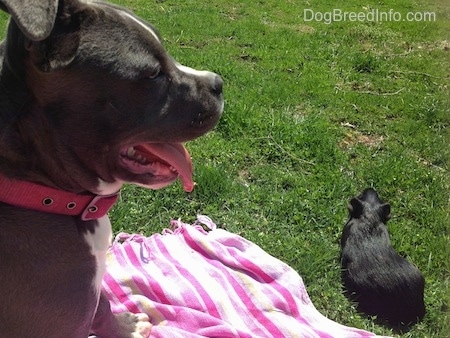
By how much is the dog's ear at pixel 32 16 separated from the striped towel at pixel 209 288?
187 centimetres

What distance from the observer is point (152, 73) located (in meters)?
2.33

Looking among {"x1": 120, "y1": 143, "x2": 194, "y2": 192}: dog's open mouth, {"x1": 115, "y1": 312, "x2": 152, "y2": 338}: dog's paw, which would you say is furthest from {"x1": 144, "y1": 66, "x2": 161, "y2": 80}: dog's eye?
{"x1": 115, "y1": 312, "x2": 152, "y2": 338}: dog's paw

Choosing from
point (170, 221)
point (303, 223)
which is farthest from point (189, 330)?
point (303, 223)

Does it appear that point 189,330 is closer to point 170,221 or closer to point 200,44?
point 170,221

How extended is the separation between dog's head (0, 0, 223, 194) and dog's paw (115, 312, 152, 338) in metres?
0.98

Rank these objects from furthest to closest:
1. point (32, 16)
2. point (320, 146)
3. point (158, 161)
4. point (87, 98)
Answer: point (320, 146), point (158, 161), point (87, 98), point (32, 16)

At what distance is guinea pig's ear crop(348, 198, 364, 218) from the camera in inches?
158

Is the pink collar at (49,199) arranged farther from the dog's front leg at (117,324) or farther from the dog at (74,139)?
the dog's front leg at (117,324)

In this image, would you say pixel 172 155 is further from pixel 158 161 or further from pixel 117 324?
pixel 117 324

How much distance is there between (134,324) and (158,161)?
1069 millimetres

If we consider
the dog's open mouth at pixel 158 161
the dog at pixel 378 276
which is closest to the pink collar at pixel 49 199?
the dog's open mouth at pixel 158 161

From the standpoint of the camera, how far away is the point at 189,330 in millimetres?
3215

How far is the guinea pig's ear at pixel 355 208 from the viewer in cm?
400

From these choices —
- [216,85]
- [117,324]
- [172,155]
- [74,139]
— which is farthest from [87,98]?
[117,324]
